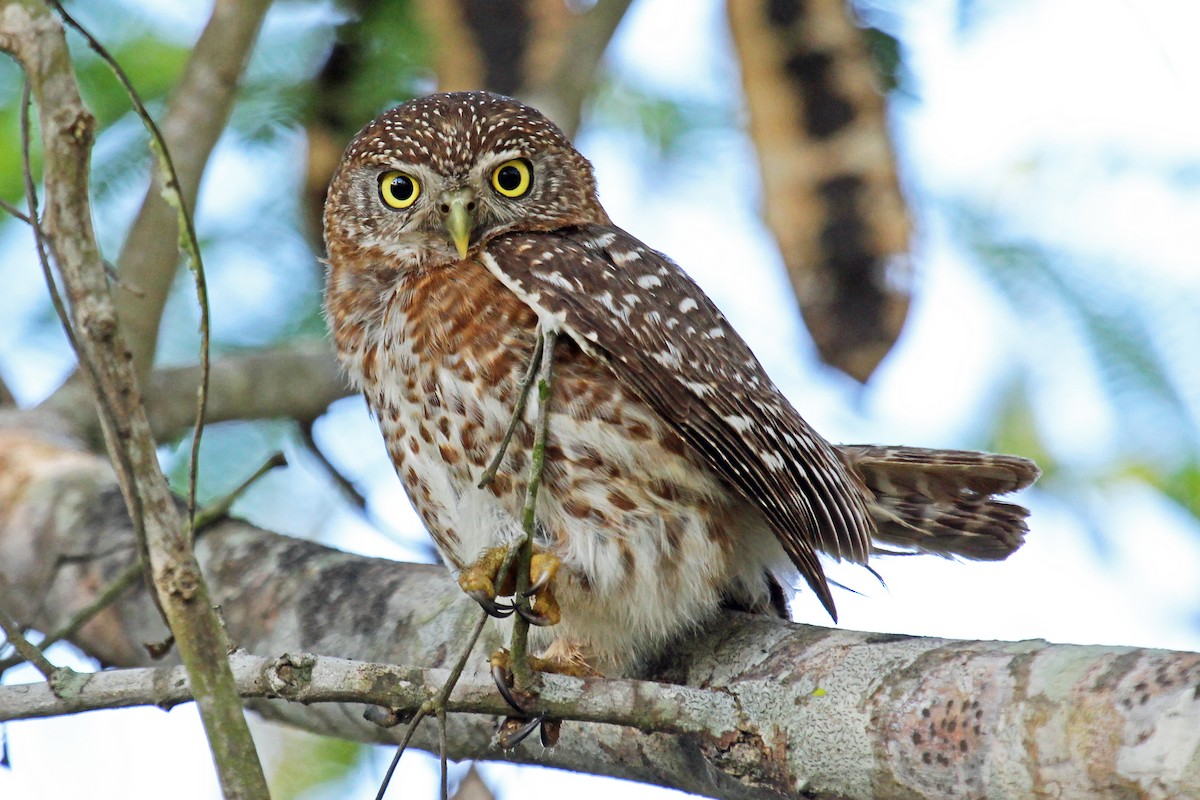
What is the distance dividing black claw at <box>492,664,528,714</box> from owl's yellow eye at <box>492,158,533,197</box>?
1.56 meters

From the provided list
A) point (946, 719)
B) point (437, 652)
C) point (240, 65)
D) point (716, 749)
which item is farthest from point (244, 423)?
point (946, 719)

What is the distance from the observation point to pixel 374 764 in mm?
3852

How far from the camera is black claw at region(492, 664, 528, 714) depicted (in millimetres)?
2277

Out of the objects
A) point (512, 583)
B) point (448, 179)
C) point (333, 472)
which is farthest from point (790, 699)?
point (333, 472)

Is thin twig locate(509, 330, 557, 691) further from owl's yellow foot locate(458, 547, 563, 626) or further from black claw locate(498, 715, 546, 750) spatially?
black claw locate(498, 715, 546, 750)

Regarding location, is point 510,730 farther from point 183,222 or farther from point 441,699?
point 183,222

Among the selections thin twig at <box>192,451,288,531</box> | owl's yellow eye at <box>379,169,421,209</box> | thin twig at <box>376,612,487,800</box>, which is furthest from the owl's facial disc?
thin twig at <box>376,612,487,800</box>

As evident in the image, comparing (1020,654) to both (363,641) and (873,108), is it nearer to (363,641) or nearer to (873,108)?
(363,641)

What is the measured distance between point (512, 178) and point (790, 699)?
5.77ft

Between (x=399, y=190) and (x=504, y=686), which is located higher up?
(x=399, y=190)

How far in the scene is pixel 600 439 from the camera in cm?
289

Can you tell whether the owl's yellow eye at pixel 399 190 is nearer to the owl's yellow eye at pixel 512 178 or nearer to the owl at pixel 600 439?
the owl at pixel 600 439

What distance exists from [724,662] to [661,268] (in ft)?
3.41

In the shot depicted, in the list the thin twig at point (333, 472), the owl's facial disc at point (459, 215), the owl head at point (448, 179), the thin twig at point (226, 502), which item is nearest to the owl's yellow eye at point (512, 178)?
the owl head at point (448, 179)
